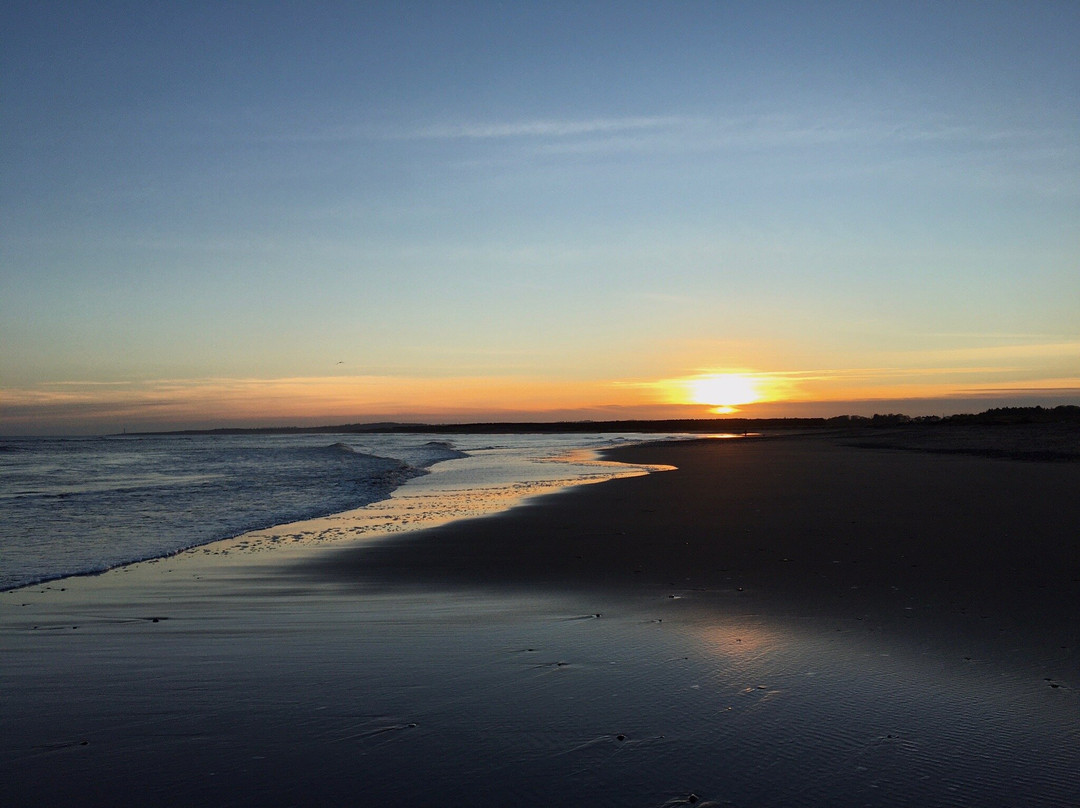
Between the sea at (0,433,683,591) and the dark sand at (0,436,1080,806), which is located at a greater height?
the dark sand at (0,436,1080,806)

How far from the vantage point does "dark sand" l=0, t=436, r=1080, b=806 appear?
12.9 ft

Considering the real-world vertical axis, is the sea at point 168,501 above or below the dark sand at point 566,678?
below

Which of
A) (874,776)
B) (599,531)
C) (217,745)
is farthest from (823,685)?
(599,531)

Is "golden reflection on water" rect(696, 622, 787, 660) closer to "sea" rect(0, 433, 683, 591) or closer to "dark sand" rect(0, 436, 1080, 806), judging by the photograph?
"dark sand" rect(0, 436, 1080, 806)

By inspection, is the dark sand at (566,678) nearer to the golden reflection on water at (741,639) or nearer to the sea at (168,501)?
the golden reflection on water at (741,639)

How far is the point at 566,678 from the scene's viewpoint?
5.57 metres

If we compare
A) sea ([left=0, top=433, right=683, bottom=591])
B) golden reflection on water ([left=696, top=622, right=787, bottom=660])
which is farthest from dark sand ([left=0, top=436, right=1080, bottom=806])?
sea ([left=0, top=433, right=683, bottom=591])

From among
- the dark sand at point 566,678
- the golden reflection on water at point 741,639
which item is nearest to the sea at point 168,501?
the dark sand at point 566,678

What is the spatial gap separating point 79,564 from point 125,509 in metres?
7.93

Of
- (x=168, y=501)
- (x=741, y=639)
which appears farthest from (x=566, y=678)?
(x=168, y=501)

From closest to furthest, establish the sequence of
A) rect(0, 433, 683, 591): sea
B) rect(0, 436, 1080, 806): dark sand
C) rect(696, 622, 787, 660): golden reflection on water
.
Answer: rect(0, 436, 1080, 806): dark sand → rect(696, 622, 787, 660): golden reflection on water → rect(0, 433, 683, 591): sea

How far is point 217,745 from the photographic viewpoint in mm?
4406

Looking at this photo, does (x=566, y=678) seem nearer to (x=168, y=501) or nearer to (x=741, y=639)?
(x=741, y=639)

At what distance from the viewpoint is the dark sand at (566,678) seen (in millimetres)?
3939
